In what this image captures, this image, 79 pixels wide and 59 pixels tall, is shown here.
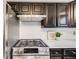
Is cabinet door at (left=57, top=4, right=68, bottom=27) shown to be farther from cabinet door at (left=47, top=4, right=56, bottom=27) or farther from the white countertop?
the white countertop

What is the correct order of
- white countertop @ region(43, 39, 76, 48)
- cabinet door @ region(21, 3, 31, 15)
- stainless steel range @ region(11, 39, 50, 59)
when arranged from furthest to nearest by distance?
white countertop @ region(43, 39, 76, 48) < cabinet door @ region(21, 3, 31, 15) < stainless steel range @ region(11, 39, 50, 59)

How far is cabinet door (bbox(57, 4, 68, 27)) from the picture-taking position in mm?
4008

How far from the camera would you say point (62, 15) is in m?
4.02

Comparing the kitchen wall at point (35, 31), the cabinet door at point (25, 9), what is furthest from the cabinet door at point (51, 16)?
the cabinet door at point (25, 9)

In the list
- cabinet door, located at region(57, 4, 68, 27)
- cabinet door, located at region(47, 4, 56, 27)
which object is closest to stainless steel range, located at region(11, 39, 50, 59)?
cabinet door, located at region(47, 4, 56, 27)

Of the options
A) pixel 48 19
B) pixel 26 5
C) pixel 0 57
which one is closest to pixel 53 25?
pixel 48 19

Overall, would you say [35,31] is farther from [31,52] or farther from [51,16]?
[31,52]

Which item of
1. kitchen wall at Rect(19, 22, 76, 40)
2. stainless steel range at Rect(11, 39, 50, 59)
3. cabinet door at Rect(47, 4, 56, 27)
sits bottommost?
stainless steel range at Rect(11, 39, 50, 59)

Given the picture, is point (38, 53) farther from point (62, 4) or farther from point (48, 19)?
point (62, 4)

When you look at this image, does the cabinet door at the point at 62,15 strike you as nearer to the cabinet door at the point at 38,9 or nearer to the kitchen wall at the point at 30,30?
the cabinet door at the point at 38,9

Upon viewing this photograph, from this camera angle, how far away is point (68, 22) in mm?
4031

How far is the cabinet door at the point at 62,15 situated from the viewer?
13.1 ft

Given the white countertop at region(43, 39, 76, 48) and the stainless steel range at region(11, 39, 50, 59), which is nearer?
the stainless steel range at region(11, 39, 50, 59)

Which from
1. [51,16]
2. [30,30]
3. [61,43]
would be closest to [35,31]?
[30,30]
